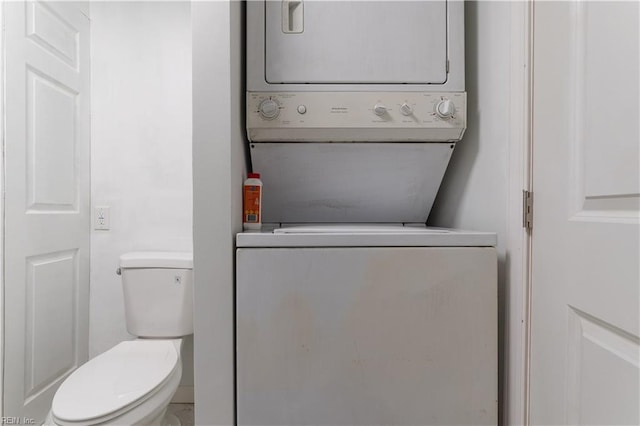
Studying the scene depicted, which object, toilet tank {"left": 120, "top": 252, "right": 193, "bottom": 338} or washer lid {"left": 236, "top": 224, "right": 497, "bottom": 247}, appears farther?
toilet tank {"left": 120, "top": 252, "right": 193, "bottom": 338}

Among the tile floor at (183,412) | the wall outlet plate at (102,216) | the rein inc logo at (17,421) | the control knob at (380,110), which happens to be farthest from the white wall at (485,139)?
Result: the rein inc logo at (17,421)

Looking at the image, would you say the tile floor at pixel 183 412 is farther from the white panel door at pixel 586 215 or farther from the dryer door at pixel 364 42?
the dryer door at pixel 364 42

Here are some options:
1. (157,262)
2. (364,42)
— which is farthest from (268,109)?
(157,262)

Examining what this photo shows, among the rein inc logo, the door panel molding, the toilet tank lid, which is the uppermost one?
the door panel molding

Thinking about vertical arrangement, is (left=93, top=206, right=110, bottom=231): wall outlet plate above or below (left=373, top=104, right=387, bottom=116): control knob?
below

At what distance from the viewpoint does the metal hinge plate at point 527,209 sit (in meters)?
0.91

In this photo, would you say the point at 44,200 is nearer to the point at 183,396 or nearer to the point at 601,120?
the point at 183,396

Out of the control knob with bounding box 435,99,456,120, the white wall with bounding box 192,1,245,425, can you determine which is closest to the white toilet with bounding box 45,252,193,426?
the white wall with bounding box 192,1,245,425

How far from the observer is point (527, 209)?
2.99 ft

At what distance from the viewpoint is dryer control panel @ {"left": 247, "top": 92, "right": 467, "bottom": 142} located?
3.85 ft

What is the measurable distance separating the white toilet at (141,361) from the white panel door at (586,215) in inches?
51.8

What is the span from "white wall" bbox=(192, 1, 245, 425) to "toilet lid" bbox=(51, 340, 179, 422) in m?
0.43

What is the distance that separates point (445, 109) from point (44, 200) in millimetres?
1958

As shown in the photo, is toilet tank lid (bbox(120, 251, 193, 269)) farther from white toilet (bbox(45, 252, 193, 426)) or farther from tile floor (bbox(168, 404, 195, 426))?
tile floor (bbox(168, 404, 195, 426))
